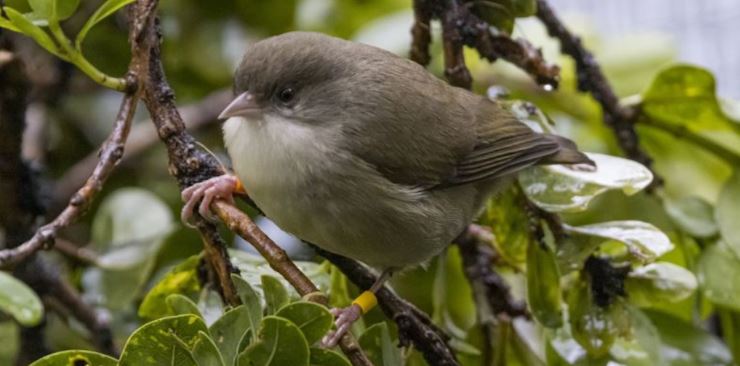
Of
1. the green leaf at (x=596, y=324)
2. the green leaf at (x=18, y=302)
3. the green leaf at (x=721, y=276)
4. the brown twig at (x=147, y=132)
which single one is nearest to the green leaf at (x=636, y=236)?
the green leaf at (x=596, y=324)

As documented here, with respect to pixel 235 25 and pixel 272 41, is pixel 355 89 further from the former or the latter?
pixel 235 25

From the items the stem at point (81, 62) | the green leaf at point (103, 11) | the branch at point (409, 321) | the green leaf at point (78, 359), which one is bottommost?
the branch at point (409, 321)

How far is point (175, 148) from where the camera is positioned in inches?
66.2

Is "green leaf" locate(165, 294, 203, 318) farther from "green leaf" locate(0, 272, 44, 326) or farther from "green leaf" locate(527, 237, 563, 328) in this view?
"green leaf" locate(527, 237, 563, 328)

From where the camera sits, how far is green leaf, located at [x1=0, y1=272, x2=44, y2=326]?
1.61 metres

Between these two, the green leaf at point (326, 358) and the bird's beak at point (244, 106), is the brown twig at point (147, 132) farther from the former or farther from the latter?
the green leaf at point (326, 358)

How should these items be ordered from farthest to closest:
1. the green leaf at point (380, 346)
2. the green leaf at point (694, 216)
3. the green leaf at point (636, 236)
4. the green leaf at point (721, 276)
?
the green leaf at point (694, 216)
the green leaf at point (721, 276)
the green leaf at point (636, 236)
the green leaf at point (380, 346)

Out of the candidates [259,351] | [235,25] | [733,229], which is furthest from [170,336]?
[235,25]

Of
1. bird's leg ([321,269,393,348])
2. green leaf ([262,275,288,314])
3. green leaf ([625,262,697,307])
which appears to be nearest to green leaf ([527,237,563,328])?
green leaf ([625,262,697,307])

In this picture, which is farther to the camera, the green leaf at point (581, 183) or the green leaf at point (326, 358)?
the green leaf at point (581, 183)

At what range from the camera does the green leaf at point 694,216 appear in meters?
2.28

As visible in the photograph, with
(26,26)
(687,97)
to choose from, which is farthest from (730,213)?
(26,26)

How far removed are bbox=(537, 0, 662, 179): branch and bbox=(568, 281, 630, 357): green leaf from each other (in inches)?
20.4

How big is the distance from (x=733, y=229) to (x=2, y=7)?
1452 millimetres
